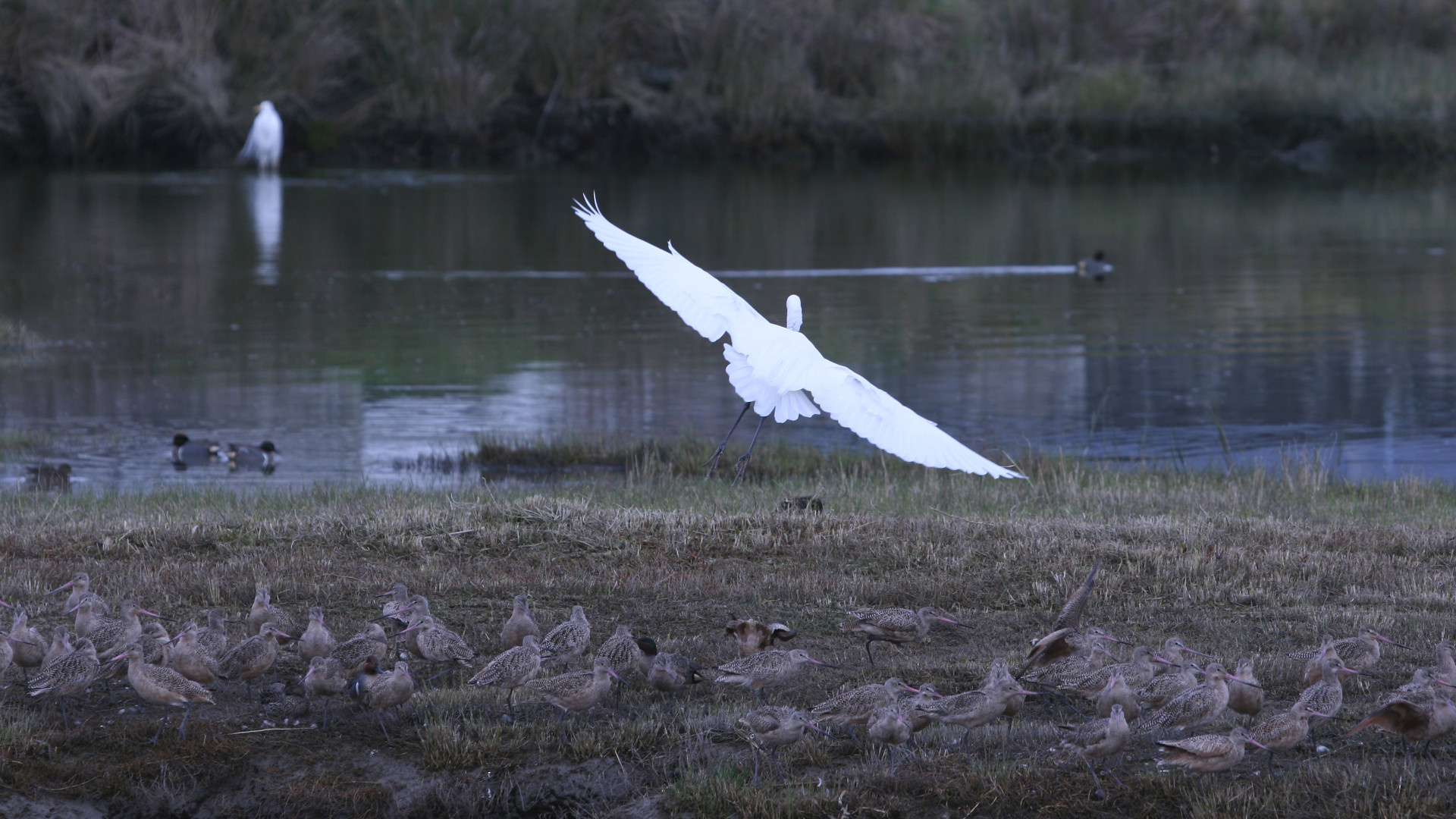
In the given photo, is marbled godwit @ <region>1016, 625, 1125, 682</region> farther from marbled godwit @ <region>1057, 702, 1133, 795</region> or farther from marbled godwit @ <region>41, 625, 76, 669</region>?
marbled godwit @ <region>41, 625, 76, 669</region>

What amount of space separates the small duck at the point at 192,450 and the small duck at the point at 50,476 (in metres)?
1.21

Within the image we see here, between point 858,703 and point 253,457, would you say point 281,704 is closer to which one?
point 858,703

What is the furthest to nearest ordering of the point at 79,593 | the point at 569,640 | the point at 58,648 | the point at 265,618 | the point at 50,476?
the point at 50,476
the point at 79,593
the point at 265,618
the point at 569,640
the point at 58,648

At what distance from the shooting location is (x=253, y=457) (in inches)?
603

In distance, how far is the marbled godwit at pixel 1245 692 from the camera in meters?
6.37

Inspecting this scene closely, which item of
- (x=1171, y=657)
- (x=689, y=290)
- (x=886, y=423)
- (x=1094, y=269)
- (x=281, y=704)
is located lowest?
(x=281, y=704)

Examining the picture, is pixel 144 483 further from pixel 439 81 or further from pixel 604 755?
pixel 439 81

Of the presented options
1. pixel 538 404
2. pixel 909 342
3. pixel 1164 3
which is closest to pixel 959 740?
pixel 538 404

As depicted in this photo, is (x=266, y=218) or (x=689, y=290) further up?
(x=266, y=218)

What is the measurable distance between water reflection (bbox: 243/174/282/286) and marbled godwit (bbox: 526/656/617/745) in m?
22.9

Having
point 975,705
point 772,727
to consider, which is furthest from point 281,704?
point 975,705

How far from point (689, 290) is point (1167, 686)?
515 cm

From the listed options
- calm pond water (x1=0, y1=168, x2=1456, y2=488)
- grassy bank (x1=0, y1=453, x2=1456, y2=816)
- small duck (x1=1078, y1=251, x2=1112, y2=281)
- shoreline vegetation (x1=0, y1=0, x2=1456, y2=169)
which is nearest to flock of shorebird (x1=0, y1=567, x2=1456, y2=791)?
grassy bank (x1=0, y1=453, x2=1456, y2=816)

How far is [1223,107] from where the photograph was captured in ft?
168
